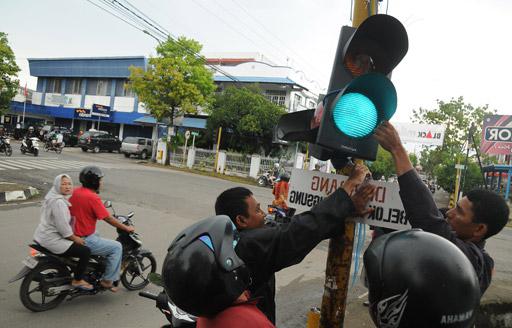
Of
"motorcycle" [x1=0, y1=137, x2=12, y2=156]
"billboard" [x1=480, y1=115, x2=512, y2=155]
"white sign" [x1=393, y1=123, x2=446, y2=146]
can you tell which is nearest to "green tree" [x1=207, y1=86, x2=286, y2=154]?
"white sign" [x1=393, y1=123, x2=446, y2=146]

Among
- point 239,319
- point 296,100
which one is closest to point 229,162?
point 296,100

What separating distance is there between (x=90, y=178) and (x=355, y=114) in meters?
3.33

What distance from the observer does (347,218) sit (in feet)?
5.63

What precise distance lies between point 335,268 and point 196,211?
8.69m

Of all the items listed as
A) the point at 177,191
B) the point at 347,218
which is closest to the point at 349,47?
the point at 347,218

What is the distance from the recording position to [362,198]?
164 centimetres

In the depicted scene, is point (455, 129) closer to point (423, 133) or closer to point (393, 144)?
point (423, 133)

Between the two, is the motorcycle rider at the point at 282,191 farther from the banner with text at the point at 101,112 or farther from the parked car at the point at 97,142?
the banner with text at the point at 101,112

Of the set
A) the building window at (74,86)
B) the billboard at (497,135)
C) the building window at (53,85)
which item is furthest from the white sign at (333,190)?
the building window at (53,85)

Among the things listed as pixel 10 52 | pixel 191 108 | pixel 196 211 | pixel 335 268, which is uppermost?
pixel 10 52

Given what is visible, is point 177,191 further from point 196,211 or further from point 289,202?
point 289,202

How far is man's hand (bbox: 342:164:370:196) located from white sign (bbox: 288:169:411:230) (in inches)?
2.3

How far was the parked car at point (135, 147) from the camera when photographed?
26844mm

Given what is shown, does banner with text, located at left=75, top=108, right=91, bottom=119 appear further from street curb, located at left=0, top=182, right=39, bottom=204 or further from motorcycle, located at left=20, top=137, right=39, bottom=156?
street curb, located at left=0, top=182, right=39, bottom=204
